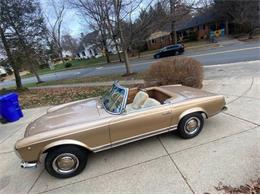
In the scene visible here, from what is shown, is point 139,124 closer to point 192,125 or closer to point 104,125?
point 104,125

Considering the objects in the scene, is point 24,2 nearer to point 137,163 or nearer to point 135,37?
point 135,37

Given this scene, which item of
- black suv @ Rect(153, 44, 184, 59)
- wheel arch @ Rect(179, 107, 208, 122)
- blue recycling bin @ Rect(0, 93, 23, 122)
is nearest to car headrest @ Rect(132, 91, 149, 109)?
wheel arch @ Rect(179, 107, 208, 122)

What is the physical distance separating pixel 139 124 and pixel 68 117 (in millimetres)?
1263

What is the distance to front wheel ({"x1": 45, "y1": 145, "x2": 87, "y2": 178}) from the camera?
9.71 feet

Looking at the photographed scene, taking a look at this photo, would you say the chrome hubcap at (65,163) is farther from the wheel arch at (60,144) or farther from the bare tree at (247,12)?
the bare tree at (247,12)

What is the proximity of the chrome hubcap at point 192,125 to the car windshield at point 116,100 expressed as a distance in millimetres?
1286

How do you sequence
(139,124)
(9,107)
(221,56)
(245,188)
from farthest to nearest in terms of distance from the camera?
(221,56), (9,107), (139,124), (245,188)

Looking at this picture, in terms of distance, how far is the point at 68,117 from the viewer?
345cm

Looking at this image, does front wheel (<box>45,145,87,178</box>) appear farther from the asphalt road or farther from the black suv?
the black suv

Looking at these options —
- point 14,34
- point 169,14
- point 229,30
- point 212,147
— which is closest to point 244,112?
point 212,147

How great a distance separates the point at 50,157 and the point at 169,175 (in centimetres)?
179

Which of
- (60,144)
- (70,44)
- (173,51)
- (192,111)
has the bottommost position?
(173,51)

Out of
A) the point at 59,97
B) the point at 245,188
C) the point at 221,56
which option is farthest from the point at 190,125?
the point at 221,56

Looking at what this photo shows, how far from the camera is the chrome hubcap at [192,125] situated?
3648 mm
